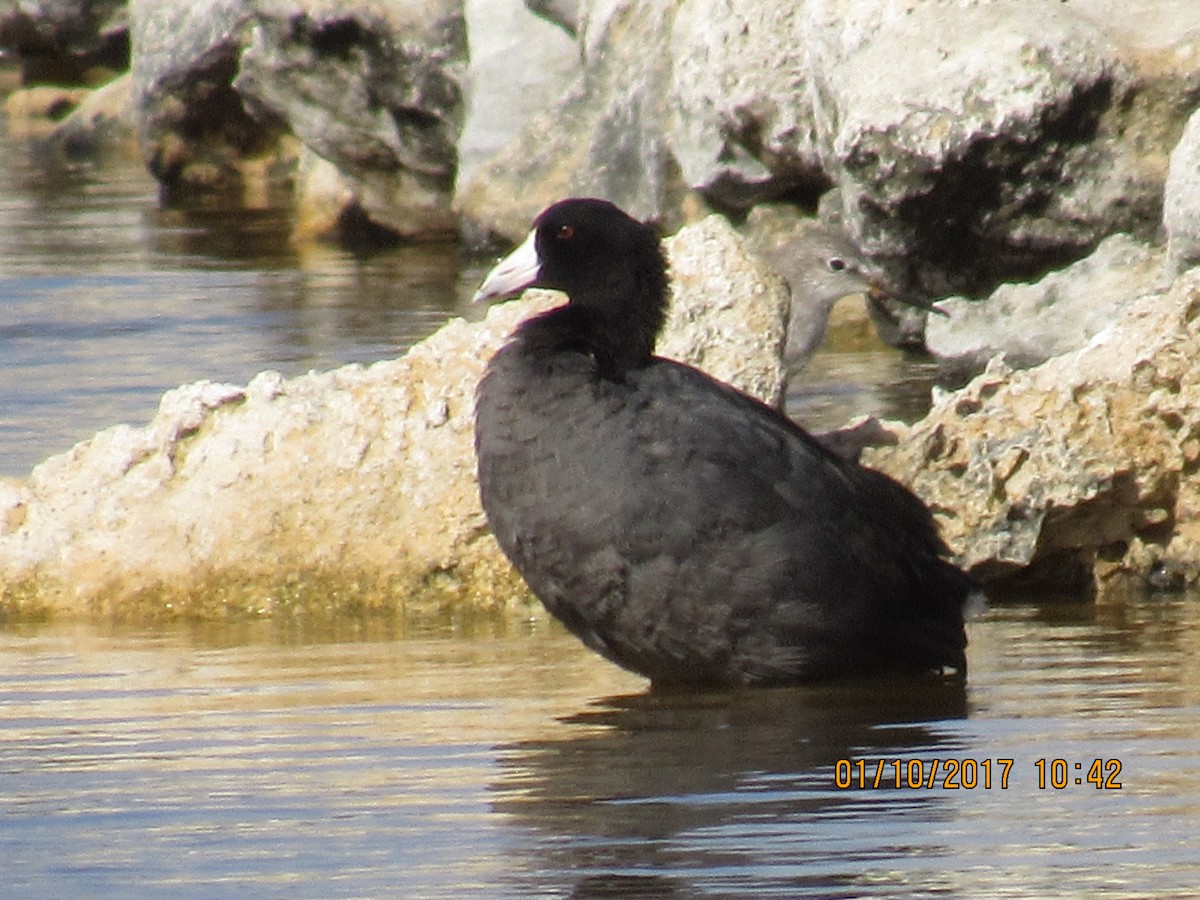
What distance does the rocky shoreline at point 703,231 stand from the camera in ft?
25.0

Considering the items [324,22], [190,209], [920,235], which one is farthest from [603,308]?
[190,209]

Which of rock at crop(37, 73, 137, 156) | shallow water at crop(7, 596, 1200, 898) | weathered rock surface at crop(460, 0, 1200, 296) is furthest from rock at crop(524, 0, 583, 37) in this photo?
rock at crop(37, 73, 137, 156)

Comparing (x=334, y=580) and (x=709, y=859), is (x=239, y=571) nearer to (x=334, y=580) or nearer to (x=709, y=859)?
(x=334, y=580)

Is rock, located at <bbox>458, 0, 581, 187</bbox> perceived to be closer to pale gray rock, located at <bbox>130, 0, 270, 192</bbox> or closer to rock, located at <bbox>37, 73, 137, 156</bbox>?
pale gray rock, located at <bbox>130, 0, 270, 192</bbox>

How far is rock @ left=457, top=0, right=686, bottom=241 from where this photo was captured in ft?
50.0

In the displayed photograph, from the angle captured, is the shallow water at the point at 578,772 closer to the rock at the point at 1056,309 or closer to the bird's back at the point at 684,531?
the bird's back at the point at 684,531

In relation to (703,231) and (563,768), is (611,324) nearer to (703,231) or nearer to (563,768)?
(563,768)

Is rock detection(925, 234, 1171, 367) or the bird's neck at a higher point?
rock detection(925, 234, 1171, 367)

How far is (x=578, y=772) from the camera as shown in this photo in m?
5.55

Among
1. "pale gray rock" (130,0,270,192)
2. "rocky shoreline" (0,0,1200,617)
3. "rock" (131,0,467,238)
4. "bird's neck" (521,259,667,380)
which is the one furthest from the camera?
"pale gray rock" (130,0,270,192)

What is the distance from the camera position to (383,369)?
815 centimetres

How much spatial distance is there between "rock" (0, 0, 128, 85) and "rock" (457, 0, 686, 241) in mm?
14281

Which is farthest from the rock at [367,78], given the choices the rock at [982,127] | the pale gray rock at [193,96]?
the rock at [982,127]

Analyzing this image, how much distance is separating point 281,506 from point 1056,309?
4.92m
